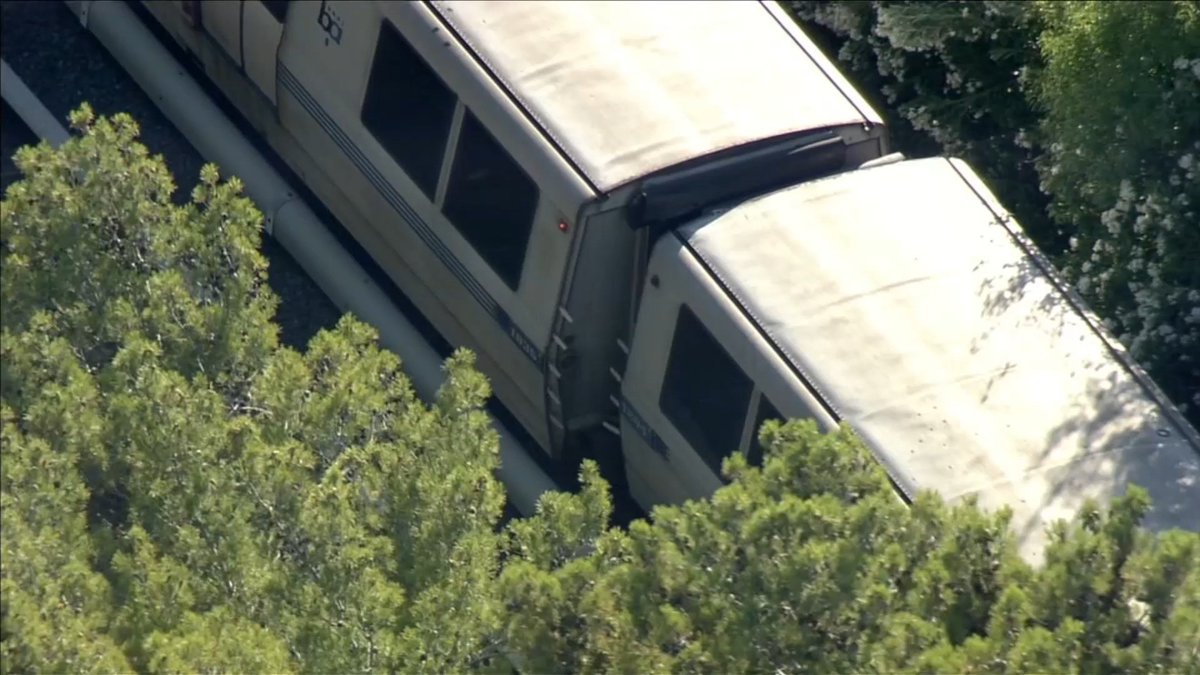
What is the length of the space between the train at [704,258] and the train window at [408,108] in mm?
14

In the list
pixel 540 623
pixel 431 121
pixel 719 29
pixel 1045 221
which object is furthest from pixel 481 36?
pixel 540 623

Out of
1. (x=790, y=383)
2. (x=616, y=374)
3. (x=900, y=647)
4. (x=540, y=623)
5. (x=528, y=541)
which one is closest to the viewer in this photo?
(x=900, y=647)

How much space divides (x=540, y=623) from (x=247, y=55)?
5.61 m

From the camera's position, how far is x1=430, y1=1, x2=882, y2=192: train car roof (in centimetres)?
775

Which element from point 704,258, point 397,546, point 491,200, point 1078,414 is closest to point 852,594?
point 397,546

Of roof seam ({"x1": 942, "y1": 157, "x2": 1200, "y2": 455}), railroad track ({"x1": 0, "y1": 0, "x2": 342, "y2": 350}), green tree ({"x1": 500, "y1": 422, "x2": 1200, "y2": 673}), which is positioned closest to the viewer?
green tree ({"x1": 500, "y1": 422, "x2": 1200, "y2": 673})

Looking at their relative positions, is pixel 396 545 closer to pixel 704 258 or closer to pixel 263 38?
pixel 704 258

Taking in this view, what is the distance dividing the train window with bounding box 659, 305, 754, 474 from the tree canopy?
1.62m

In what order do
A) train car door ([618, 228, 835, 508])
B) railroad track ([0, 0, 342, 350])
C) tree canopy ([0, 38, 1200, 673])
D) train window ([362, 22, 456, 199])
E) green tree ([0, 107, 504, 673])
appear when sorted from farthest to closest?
railroad track ([0, 0, 342, 350]), train window ([362, 22, 456, 199]), train car door ([618, 228, 835, 508]), green tree ([0, 107, 504, 673]), tree canopy ([0, 38, 1200, 673])

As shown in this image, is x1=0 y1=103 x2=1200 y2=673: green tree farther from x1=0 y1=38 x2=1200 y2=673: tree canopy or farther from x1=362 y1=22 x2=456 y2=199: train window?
A: x1=362 y1=22 x2=456 y2=199: train window

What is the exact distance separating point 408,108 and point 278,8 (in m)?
1.18

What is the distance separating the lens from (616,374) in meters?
8.09

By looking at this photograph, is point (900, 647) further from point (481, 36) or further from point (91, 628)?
point (481, 36)

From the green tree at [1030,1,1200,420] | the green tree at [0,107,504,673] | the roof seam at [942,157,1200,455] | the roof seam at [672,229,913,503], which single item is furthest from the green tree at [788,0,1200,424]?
the green tree at [0,107,504,673]
